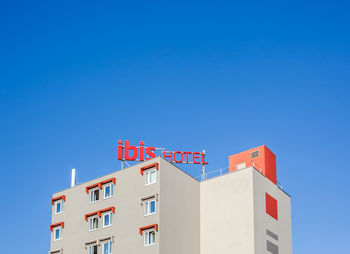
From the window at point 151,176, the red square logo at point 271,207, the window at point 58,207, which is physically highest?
the window at point 151,176

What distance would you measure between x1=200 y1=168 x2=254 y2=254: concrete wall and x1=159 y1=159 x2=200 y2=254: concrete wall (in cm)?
150

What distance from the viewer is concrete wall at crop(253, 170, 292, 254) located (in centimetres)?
9244

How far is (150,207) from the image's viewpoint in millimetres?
92750

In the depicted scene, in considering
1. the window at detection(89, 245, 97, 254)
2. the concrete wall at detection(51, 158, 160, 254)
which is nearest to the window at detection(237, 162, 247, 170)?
the concrete wall at detection(51, 158, 160, 254)

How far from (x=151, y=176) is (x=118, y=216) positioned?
827cm

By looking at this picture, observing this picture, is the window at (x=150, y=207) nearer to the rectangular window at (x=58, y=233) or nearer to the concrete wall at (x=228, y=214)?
the concrete wall at (x=228, y=214)

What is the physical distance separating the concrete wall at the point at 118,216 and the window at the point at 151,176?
0.76 m

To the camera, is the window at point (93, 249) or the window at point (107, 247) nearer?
the window at point (107, 247)

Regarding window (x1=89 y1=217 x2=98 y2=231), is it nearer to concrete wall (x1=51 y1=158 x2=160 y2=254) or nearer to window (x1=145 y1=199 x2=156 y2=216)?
concrete wall (x1=51 y1=158 x2=160 y2=254)

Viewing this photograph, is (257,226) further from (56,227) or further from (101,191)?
(56,227)

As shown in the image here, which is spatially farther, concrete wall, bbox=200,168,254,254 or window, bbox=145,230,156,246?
concrete wall, bbox=200,168,254,254

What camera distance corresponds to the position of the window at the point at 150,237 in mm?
90144

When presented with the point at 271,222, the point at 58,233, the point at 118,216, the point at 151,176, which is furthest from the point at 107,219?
the point at 271,222

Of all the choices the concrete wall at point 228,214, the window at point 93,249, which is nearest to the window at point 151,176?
the concrete wall at point 228,214
